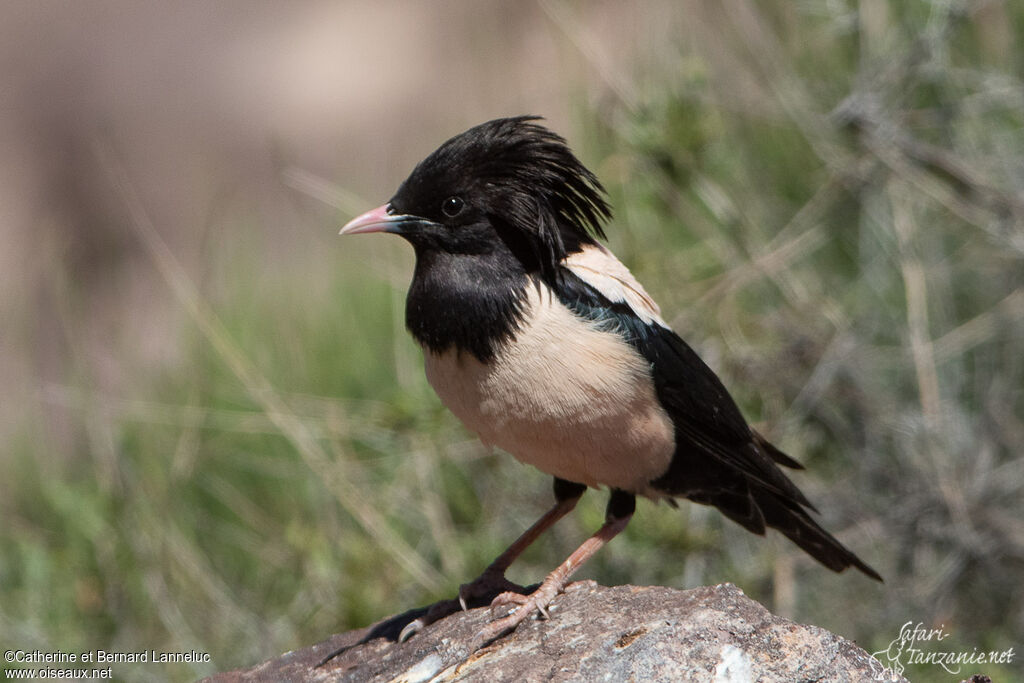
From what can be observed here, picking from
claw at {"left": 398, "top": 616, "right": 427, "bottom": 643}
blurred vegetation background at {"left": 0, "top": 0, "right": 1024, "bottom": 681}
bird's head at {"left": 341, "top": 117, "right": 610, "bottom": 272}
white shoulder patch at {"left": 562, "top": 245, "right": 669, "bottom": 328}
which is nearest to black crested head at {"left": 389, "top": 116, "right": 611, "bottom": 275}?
bird's head at {"left": 341, "top": 117, "right": 610, "bottom": 272}

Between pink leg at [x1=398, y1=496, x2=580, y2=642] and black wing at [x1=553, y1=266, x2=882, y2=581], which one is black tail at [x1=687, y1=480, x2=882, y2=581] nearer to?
black wing at [x1=553, y1=266, x2=882, y2=581]

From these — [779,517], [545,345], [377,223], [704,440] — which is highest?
[377,223]

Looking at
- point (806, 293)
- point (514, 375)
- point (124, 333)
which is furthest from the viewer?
point (124, 333)

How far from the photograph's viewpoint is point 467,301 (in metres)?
4.73

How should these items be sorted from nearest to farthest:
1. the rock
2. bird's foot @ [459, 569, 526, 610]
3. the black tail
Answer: the rock, bird's foot @ [459, 569, 526, 610], the black tail

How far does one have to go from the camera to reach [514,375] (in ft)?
15.1

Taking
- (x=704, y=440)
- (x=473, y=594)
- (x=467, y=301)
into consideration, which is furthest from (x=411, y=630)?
(x=704, y=440)

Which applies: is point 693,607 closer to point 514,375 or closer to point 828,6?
point 514,375

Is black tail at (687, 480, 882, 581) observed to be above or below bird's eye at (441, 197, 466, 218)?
below

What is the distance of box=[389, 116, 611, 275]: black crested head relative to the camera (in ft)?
16.0

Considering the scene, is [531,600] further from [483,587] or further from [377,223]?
[377,223]

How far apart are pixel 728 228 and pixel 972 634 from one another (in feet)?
9.62

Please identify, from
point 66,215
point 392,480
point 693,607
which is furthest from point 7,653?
point 66,215

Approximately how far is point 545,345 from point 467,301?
0.37 meters
